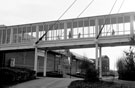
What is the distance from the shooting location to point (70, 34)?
33469mm

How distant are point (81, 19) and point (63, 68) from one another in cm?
2484

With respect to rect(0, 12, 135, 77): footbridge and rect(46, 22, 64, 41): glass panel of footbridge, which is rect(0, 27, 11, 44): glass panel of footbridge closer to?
rect(0, 12, 135, 77): footbridge

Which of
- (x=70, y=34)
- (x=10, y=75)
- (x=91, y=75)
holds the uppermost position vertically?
(x=70, y=34)

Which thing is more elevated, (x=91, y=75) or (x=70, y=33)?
(x=70, y=33)

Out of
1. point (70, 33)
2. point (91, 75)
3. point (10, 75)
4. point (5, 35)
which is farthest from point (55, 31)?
point (91, 75)

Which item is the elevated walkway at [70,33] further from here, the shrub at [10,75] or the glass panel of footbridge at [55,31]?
the shrub at [10,75]

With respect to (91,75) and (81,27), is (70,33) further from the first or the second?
(91,75)

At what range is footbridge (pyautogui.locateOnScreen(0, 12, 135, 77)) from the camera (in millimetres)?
30469

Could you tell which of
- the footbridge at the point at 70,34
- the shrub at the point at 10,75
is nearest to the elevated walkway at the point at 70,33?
the footbridge at the point at 70,34

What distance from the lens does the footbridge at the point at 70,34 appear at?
3047 centimetres

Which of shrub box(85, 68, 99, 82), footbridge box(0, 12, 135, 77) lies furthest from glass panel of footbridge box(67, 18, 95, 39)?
shrub box(85, 68, 99, 82)

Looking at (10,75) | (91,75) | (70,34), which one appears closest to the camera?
(91,75)

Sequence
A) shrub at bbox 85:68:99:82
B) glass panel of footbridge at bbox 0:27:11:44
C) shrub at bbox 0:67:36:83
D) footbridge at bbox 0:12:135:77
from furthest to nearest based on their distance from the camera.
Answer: glass panel of footbridge at bbox 0:27:11:44 → footbridge at bbox 0:12:135:77 → shrub at bbox 0:67:36:83 → shrub at bbox 85:68:99:82

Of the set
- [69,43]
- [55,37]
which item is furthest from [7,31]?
[69,43]
